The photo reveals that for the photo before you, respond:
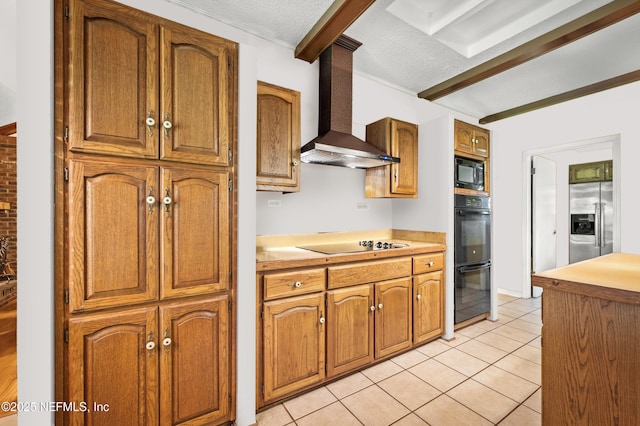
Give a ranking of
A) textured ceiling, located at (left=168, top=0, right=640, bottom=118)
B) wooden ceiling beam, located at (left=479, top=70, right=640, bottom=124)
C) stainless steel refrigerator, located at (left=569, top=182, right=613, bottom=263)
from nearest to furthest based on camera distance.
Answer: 1. textured ceiling, located at (left=168, top=0, right=640, bottom=118)
2. wooden ceiling beam, located at (left=479, top=70, right=640, bottom=124)
3. stainless steel refrigerator, located at (left=569, top=182, right=613, bottom=263)

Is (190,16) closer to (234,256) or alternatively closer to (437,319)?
(234,256)

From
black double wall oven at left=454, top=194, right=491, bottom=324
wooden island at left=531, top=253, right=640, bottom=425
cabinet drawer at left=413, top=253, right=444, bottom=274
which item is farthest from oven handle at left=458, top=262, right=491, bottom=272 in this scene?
wooden island at left=531, top=253, right=640, bottom=425

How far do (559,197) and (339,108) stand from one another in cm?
454

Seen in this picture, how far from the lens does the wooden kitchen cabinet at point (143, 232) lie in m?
1.18

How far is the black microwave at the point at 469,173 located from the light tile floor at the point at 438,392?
1.54 m

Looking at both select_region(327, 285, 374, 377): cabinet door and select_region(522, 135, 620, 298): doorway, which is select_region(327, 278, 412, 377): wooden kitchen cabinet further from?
select_region(522, 135, 620, 298): doorway

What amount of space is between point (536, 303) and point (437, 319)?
222 cm

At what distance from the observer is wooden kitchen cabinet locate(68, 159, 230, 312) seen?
1.18 meters

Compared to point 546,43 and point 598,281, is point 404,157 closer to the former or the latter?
point 546,43

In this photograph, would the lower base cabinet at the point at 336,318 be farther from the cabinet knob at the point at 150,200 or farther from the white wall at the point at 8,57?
the white wall at the point at 8,57

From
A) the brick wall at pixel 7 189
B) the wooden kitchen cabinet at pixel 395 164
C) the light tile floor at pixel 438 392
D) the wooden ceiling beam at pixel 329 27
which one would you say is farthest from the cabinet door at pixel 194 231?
the brick wall at pixel 7 189

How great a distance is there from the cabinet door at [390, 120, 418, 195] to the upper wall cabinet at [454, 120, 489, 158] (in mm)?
399

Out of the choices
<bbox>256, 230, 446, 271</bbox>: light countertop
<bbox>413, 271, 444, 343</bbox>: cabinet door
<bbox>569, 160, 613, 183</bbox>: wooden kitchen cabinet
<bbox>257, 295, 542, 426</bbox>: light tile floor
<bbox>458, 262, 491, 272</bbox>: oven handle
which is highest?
<bbox>569, 160, 613, 183</bbox>: wooden kitchen cabinet

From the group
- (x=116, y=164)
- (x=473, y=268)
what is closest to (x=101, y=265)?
(x=116, y=164)
